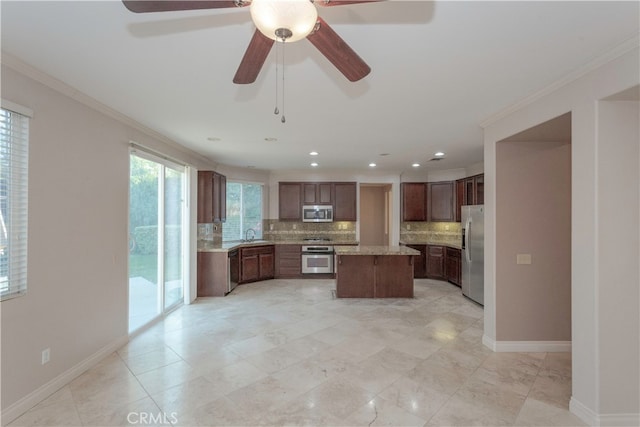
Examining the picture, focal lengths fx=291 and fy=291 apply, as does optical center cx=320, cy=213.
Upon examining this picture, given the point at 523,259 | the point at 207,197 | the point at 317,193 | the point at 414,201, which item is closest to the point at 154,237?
the point at 207,197

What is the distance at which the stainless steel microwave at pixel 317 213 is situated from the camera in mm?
7059

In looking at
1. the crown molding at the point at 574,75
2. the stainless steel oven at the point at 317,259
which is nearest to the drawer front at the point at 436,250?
the stainless steel oven at the point at 317,259

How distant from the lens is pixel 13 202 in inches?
85.9

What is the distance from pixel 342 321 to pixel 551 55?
3.62 meters

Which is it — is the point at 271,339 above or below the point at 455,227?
below

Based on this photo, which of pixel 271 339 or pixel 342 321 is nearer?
pixel 271 339

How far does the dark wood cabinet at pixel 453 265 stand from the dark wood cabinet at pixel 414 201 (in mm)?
1087

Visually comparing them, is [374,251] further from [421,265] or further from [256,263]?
[256,263]

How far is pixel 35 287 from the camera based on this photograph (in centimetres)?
232

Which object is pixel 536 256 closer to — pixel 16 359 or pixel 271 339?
pixel 271 339

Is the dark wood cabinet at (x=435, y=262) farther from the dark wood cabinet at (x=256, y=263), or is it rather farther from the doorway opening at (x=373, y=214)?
the dark wood cabinet at (x=256, y=263)

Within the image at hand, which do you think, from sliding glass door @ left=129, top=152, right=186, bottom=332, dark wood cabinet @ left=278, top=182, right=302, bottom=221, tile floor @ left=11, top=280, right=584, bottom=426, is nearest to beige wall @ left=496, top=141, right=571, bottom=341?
tile floor @ left=11, top=280, right=584, bottom=426

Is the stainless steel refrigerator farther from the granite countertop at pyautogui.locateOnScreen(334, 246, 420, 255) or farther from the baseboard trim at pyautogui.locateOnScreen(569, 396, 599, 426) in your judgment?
the baseboard trim at pyautogui.locateOnScreen(569, 396, 599, 426)

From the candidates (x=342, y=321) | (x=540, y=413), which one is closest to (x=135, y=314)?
(x=342, y=321)
